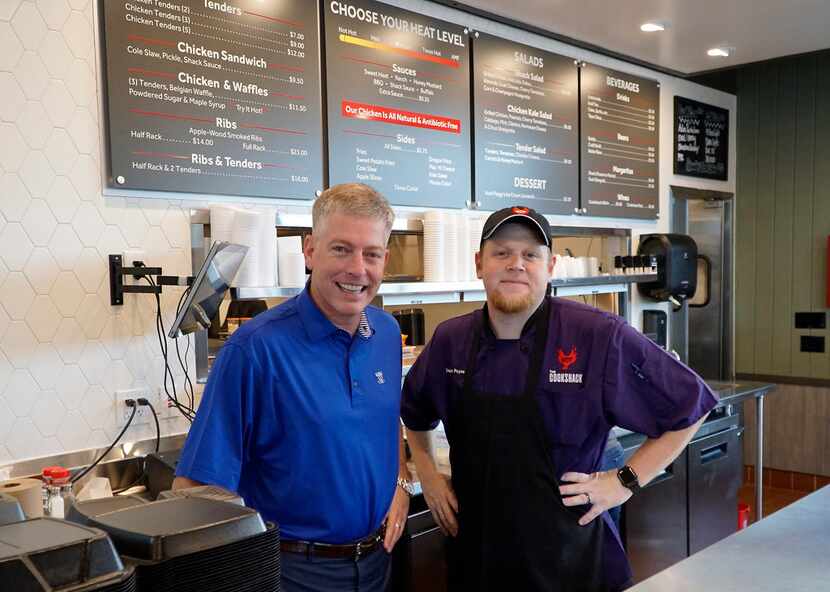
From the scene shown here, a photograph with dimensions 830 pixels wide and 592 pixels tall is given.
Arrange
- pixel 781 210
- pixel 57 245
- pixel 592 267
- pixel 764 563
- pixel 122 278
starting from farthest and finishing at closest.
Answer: pixel 781 210, pixel 592 267, pixel 122 278, pixel 57 245, pixel 764 563

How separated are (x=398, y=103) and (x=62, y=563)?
2.90 m

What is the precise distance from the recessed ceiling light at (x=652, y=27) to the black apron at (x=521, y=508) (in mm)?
2488

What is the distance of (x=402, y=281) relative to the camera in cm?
331

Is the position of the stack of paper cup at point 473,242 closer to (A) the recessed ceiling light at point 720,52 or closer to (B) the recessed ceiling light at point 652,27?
(B) the recessed ceiling light at point 652,27

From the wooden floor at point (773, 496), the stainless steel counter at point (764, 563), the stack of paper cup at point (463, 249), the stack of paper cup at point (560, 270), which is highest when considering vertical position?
the stack of paper cup at point (463, 249)

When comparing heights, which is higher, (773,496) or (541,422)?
(541,422)

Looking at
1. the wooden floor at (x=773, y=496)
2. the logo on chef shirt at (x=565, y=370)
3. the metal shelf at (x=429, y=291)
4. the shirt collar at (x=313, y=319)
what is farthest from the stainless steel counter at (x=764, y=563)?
the wooden floor at (x=773, y=496)

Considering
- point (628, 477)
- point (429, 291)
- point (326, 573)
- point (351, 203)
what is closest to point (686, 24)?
point (429, 291)

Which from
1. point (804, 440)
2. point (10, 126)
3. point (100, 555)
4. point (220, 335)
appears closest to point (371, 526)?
point (100, 555)

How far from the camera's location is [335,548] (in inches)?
68.5

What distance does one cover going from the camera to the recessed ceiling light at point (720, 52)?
4352mm

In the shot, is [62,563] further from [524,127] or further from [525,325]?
[524,127]

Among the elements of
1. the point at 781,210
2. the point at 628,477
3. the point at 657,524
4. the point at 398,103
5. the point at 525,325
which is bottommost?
the point at 657,524

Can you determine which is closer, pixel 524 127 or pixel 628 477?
pixel 628 477
